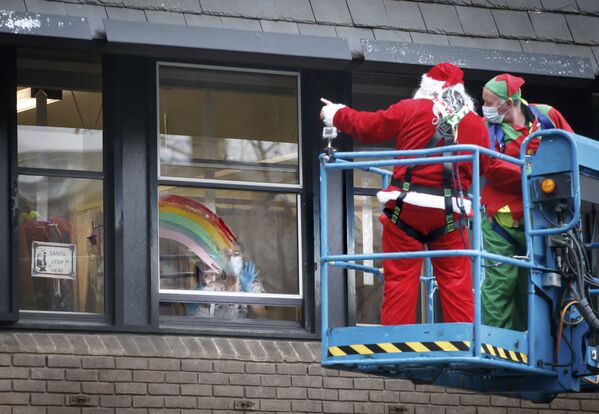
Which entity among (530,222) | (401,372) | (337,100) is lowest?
(401,372)

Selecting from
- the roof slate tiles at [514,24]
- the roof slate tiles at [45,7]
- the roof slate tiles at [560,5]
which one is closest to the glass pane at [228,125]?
the roof slate tiles at [45,7]

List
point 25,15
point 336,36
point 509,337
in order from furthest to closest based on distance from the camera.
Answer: point 336,36, point 25,15, point 509,337

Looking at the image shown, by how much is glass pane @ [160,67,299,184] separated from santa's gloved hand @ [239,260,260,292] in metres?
0.70

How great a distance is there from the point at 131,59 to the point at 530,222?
4213mm

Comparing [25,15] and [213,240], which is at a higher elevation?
[25,15]

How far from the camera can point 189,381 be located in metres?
12.7

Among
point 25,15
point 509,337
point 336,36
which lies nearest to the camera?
point 509,337

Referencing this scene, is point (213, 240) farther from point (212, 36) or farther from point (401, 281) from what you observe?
point (401, 281)

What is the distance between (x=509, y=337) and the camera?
387 inches

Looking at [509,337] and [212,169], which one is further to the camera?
[212,169]

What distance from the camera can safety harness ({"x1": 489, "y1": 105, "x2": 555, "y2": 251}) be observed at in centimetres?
1062

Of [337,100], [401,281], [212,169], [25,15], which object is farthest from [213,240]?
[401,281]

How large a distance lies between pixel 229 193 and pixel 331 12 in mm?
1674

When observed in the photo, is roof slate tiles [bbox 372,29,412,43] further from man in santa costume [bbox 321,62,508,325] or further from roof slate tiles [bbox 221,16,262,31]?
man in santa costume [bbox 321,62,508,325]
